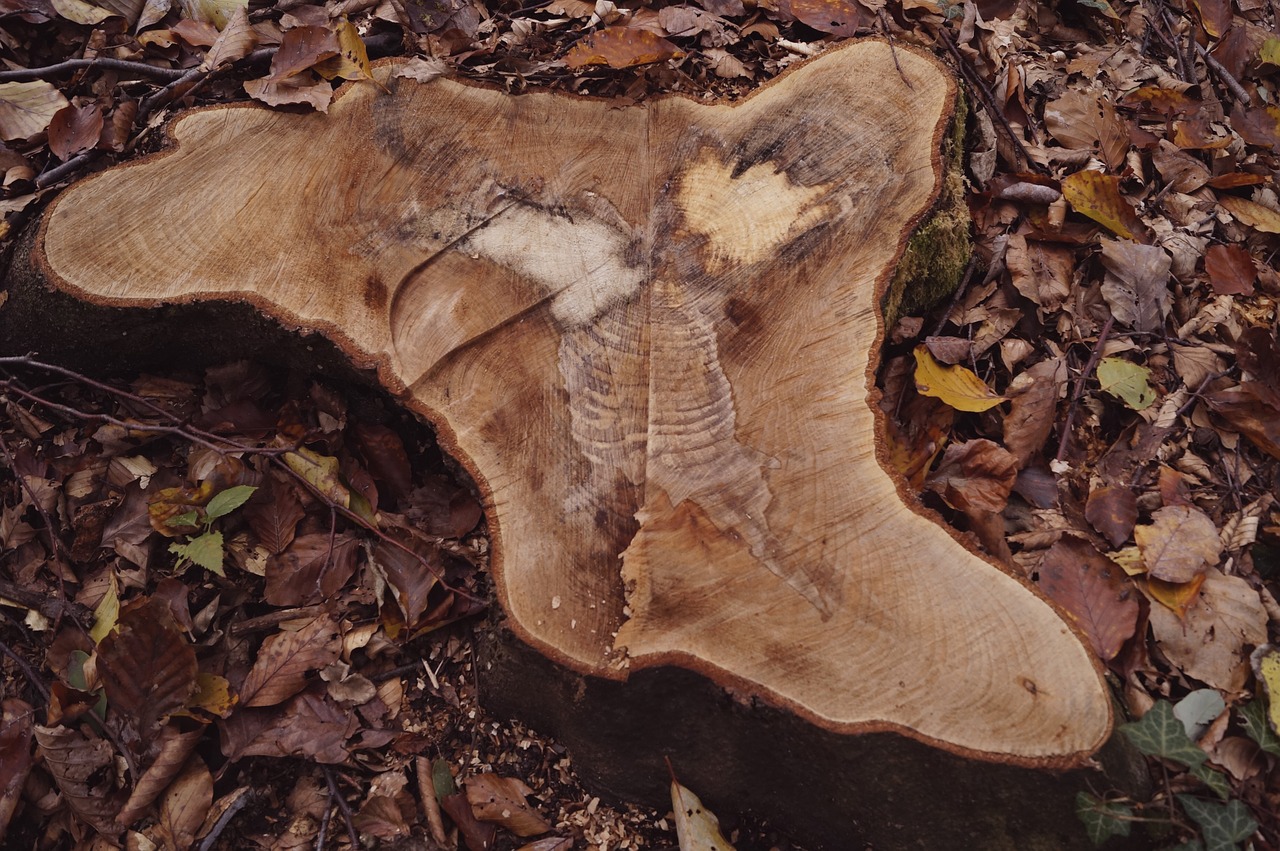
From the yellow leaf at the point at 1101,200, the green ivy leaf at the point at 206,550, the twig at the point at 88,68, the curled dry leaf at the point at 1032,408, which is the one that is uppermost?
the twig at the point at 88,68

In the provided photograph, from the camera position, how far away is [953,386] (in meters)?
1.96

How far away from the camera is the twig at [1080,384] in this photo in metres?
1.91

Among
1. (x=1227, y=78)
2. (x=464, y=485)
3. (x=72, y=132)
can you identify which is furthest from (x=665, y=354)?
(x=1227, y=78)

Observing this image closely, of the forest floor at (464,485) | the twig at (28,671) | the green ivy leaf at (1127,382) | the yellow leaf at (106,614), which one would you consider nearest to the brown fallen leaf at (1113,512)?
the forest floor at (464,485)

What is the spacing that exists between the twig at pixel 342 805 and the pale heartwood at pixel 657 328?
0.67 metres

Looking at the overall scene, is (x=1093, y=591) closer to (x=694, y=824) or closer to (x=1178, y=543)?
(x=1178, y=543)

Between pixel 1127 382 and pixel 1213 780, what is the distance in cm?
93

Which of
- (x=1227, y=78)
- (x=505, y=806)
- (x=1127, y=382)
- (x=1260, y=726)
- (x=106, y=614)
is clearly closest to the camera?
(x=1260, y=726)

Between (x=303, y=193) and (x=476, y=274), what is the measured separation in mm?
458

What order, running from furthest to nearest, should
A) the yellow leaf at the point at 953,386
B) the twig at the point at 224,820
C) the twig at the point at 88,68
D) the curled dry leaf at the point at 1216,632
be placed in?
the twig at the point at 88,68 < the yellow leaf at the point at 953,386 < the twig at the point at 224,820 < the curled dry leaf at the point at 1216,632

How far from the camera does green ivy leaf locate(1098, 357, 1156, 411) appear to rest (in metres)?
1.93

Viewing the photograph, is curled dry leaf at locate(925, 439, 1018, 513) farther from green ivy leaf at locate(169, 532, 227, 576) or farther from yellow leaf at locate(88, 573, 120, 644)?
yellow leaf at locate(88, 573, 120, 644)

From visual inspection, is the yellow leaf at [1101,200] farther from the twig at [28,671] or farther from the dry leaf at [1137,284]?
the twig at [28,671]

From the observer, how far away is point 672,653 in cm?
145
